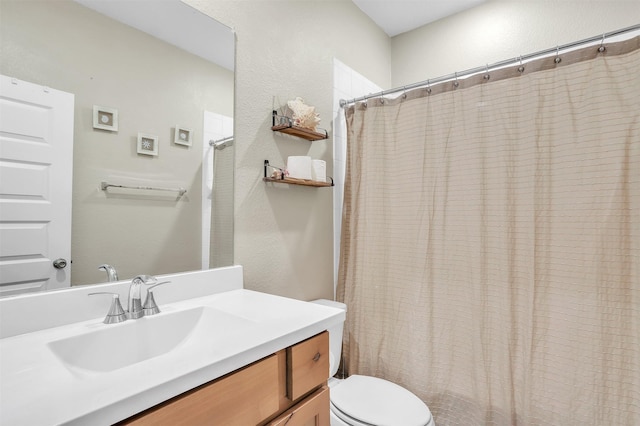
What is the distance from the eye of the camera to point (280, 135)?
163cm

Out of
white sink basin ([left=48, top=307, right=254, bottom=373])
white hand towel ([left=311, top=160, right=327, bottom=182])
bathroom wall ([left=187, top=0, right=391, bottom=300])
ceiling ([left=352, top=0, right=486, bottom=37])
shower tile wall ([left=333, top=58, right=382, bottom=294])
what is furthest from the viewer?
ceiling ([left=352, top=0, right=486, bottom=37])

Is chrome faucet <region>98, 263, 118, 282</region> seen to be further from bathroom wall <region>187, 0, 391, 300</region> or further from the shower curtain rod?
the shower curtain rod

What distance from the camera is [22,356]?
73 cm

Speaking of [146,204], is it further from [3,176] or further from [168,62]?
[168,62]

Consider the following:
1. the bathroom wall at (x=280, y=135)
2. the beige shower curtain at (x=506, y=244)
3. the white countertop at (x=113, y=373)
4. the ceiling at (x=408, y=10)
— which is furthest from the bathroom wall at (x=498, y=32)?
the white countertop at (x=113, y=373)

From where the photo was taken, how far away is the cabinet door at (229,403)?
60 cm

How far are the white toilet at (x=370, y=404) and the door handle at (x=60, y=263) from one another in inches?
35.5

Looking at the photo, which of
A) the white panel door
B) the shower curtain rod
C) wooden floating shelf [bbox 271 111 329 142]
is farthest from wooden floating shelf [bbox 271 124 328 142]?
the white panel door

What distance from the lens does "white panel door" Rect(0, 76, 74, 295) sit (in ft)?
2.85

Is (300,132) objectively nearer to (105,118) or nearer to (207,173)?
(207,173)

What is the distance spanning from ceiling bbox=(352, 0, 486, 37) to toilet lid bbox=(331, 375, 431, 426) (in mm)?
2307

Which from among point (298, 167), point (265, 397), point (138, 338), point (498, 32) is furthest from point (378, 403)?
point (498, 32)

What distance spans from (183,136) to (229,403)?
95 cm

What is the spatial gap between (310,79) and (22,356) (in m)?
1.65
